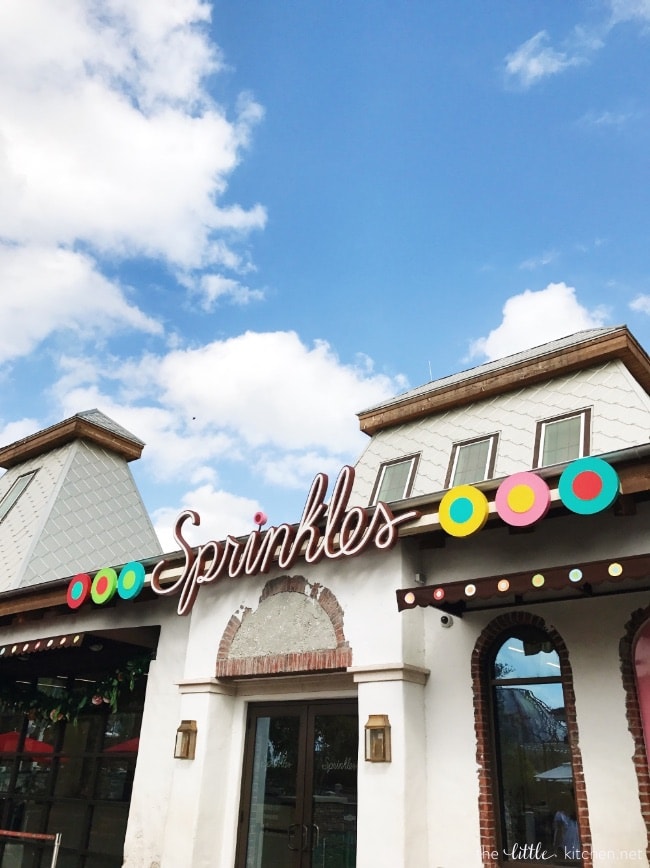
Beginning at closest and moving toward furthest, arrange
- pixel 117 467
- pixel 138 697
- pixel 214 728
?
pixel 214 728 < pixel 138 697 < pixel 117 467

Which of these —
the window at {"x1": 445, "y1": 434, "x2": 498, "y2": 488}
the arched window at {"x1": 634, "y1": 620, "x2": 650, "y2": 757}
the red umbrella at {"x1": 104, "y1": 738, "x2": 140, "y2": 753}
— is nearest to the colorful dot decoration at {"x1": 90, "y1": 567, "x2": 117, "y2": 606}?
the red umbrella at {"x1": 104, "y1": 738, "x2": 140, "y2": 753}

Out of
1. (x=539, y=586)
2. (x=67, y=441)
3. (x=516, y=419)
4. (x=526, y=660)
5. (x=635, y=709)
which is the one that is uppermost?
(x=67, y=441)

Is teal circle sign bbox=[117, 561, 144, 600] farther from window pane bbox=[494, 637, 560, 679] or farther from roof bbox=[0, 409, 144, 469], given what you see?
roof bbox=[0, 409, 144, 469]

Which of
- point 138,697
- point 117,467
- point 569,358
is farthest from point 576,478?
point 117,467

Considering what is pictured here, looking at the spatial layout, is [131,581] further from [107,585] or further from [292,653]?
[292,653]

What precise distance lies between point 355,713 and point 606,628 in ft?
9.72

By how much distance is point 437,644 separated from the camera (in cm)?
714

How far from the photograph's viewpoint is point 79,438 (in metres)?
16.7

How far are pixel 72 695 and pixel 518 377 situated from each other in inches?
334

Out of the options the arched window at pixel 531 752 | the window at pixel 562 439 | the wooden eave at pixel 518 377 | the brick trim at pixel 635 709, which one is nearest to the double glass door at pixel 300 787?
the arched window at pixel 531 752

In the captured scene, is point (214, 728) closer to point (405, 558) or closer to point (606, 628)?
point (405, 558)

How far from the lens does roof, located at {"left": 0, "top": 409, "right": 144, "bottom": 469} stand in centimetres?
1644

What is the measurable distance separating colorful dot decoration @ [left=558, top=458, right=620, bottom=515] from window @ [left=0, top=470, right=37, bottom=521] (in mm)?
13970

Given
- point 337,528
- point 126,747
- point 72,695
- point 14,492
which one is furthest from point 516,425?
point 14,492
